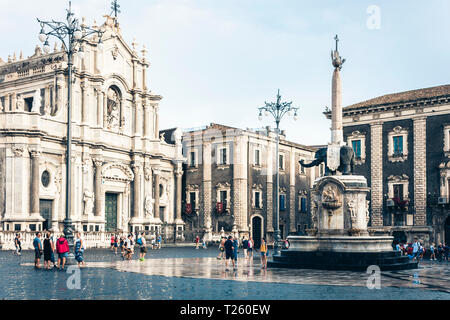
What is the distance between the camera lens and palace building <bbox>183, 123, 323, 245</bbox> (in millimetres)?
54781

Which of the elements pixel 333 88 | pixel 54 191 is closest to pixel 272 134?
pixel 54 191

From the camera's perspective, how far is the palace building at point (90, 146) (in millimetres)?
42188

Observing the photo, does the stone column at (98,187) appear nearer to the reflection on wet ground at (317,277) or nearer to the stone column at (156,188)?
the stone column at (156,188)

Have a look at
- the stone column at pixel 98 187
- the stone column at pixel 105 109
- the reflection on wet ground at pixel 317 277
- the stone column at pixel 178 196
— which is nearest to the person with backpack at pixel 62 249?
the reflection on wet ground at pixel 317 277

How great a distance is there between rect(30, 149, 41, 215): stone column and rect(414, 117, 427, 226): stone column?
2820cm

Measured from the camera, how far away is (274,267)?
943 inches

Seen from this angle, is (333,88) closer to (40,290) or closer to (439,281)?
(439,281)

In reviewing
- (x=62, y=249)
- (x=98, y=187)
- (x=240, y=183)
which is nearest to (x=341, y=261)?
(x=62, y=249)

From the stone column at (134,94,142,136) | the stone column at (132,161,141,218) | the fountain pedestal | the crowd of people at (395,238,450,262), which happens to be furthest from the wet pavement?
the stone column at (134,94,142,136)

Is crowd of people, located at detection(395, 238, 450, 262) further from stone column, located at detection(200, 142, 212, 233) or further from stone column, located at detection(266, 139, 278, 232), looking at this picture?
stone column, located at detection(200, 142, 212, 233)

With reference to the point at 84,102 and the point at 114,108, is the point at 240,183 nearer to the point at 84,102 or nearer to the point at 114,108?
the point at 114,108

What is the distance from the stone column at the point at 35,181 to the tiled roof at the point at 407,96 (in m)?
25.0

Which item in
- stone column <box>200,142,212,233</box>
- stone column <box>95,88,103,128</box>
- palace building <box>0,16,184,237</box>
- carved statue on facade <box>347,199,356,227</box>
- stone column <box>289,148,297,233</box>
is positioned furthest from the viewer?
stone column <box>289,148,297,233</box>

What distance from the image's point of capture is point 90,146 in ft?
156
